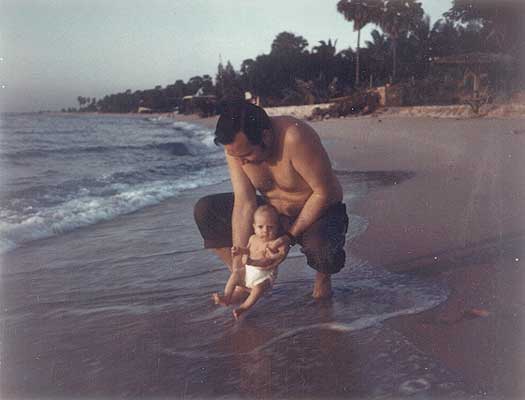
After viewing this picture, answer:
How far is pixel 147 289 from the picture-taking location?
337 centimetres

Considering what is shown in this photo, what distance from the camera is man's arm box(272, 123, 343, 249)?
2.74 meters

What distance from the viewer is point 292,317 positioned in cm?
269

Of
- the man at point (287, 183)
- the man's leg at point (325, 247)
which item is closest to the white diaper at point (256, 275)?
the man at point (287, 183)

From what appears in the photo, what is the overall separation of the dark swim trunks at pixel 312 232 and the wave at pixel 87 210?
2.82m

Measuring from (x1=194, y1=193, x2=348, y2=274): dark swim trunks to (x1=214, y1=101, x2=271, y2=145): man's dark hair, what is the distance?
59 centimetres

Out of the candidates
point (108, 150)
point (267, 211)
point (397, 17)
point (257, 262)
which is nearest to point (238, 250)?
point (257, 262)

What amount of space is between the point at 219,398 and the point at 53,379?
76 centimetres

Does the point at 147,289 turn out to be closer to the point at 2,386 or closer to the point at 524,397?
the point at 2,386

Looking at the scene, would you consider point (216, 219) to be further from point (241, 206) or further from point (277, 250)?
point (277, 250)

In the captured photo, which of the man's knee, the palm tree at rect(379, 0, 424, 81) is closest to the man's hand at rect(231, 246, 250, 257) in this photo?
the man's knee

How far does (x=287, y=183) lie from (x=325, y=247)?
1.38 ft

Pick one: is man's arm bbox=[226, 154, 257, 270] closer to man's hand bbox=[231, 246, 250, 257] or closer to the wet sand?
man's hand bbox=[231, 246, 250, 257]

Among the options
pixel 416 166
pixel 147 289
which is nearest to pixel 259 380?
pixel 147 289

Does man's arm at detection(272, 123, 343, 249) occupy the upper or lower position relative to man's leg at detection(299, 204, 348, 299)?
upper
